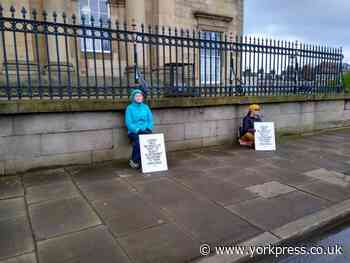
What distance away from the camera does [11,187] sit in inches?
163

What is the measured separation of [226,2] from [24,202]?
15.6m

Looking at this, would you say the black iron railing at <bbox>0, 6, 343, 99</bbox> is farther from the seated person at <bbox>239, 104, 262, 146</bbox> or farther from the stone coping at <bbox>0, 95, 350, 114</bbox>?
the seated person at <bbox>239, 104, 262, 146</bbox>

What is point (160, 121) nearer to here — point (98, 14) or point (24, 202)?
point (24, 202)

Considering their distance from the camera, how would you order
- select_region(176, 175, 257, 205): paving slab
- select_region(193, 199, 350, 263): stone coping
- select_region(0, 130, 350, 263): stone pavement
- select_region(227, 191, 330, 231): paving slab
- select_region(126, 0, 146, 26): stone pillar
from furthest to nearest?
select_region(126, 0, 146, 26): stone pillar → select_region(176, 175, 257, 205): paving slab → select_region(227, 191, 330, 231): paving slab → select_region(0, 130, 350, 263): stone pavement → select_region(193, 199, 350, 263): stone coping

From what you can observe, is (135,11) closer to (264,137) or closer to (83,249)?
(264,137)

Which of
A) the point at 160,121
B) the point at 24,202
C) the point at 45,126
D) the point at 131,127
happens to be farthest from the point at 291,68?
the point at 24,202

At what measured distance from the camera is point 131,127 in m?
5.10

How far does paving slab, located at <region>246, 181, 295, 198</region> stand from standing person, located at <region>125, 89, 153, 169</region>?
2.16m

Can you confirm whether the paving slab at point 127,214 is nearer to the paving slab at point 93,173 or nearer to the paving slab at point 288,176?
the paving slab at point 93,173

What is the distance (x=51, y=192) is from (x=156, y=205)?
1.62 m

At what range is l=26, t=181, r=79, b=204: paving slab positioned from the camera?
3.70 metres

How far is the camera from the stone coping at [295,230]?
2.48 m

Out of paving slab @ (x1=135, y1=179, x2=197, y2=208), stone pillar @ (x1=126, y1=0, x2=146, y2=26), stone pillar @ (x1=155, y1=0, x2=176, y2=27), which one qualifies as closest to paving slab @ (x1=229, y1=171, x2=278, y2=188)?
paving slab @ (x1=135, y1=179, x2=197, y2=208)

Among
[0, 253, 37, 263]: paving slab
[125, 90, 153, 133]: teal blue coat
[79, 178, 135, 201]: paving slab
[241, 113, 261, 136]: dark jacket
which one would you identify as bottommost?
[0, 253, 37, 263]: paving slab
